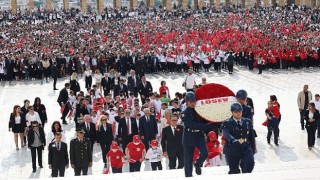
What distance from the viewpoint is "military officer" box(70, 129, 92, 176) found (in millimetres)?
11750

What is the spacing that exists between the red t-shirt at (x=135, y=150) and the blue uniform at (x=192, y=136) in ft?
9.01

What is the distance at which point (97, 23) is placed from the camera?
47.5 meters

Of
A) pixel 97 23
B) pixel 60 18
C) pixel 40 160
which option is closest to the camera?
pixel 40 160

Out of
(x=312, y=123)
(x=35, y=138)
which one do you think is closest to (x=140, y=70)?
(x=312, y=123)

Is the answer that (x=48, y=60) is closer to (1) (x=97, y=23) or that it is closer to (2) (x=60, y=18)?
(1) (x=97, y=23)

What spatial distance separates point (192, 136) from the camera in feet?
29.7

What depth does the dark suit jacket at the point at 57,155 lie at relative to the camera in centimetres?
1186

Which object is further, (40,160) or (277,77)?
(277,77)

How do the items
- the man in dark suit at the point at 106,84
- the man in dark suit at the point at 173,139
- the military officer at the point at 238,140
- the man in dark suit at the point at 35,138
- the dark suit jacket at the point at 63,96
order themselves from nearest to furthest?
1. the military officer at the point at 238,140
2. the man in dark suit at the point at 173,139
3. the man in dark suit at the point at 35,138
4. the dark suit jacket at the point at 63,96
5. the man in dark suit at the point at 106,84

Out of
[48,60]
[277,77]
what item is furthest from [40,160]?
[277,77]

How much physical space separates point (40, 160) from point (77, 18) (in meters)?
37.5

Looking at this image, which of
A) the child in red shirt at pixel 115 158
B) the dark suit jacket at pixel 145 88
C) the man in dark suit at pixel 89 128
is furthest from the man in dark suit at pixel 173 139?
the dark suit jacket at pixel 145 88

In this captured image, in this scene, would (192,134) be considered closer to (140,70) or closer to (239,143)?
(239,143)

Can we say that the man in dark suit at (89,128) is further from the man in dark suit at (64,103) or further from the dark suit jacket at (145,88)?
the dark suit jacket at (145,88)
